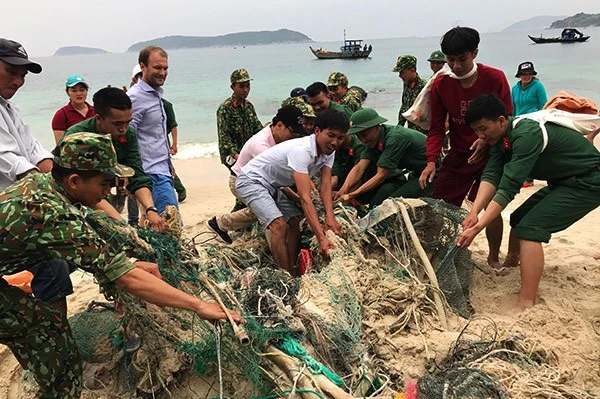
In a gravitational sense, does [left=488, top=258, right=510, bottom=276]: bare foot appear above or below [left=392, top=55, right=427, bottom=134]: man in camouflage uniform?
below

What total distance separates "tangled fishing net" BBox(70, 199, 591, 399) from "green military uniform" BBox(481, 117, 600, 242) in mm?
620

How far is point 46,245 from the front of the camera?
83.0 inches

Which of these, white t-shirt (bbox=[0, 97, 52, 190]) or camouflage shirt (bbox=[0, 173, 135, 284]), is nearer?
camouflage shirt (bbox=[0, 173, 135, 284])

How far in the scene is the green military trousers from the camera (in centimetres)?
348

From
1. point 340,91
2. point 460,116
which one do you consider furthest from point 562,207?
point 340,91

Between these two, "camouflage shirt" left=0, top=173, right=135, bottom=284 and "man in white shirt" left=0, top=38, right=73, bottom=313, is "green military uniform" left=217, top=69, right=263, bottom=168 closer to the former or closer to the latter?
"man in white shirt" left=0, top=38, right=73, bottom=313

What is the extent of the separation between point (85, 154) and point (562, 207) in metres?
3.11

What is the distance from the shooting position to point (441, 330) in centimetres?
314

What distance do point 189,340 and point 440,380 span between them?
1.36 meters

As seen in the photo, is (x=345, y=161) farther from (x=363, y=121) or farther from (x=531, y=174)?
(x=531, y=174)

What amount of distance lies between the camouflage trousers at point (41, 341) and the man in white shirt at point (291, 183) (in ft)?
6.15

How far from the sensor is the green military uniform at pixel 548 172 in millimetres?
3297

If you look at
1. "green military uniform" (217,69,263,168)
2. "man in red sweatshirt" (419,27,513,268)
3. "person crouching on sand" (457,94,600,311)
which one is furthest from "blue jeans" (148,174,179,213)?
"person crouching on sand" (457,94,600,311)

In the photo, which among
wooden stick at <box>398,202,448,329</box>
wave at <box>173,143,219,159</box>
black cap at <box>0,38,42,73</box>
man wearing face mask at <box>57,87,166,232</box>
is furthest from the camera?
wave at <box>173,143,219,159</box>
